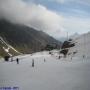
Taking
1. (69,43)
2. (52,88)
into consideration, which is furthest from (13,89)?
(69,43)

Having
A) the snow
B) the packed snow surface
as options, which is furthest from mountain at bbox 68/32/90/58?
the packed snow surface

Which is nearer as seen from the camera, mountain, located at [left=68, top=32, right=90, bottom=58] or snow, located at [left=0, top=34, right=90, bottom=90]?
snow, located at [left=0, top=34, right=90, bottom=90]

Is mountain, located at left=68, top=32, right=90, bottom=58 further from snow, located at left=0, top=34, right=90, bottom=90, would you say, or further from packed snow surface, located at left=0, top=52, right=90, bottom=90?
packed snow surface, located at left=0, top=52, right=90, bottom=90

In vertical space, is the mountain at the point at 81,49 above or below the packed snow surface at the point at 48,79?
above

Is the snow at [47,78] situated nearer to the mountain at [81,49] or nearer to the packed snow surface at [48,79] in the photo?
the packed snow surface at [48,79]

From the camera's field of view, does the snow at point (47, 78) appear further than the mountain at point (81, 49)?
No

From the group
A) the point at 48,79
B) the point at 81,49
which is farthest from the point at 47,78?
the point at 81,49

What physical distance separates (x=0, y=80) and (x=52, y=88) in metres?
2.13

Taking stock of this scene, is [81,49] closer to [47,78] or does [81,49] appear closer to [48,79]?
[47,78]

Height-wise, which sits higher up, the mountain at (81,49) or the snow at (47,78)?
the mountain at (81,49)

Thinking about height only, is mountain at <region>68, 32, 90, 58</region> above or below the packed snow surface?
above

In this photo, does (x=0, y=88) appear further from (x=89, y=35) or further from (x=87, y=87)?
A: (x=89, y=35)

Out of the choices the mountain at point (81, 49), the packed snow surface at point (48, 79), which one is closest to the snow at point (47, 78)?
the packed snow surface at point (48, 79)

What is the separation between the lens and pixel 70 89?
902 centimetres
